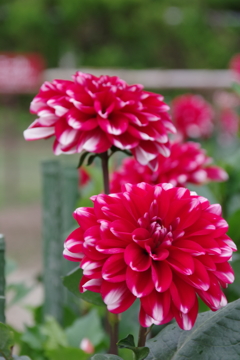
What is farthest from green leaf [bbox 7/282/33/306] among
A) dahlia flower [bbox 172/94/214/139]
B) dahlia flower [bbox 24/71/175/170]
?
dahlia flower [bbox 172/94/214/139]

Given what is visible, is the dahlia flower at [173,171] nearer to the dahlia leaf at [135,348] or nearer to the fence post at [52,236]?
the fence post at [52,236]

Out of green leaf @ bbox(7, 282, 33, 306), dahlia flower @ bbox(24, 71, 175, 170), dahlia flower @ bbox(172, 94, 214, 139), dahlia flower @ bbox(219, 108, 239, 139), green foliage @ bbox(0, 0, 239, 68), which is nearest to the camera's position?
dahlia flower @ bbox(24, 71, 175, 170)

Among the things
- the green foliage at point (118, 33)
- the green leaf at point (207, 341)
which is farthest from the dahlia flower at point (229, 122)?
the green foliage at point (118, 33)

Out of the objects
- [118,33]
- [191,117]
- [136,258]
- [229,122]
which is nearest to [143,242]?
[136,258]

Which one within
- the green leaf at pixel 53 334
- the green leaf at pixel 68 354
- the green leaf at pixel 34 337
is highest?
the green leaf at pixel 68 354

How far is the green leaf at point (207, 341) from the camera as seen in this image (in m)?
0.32

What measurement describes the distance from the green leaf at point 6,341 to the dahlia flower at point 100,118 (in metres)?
0.15

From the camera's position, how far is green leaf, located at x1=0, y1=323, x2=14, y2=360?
1.07 ft

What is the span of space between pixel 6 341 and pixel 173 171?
311mm

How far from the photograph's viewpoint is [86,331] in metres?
0.60

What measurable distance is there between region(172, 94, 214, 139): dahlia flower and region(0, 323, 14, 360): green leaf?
3.49 ft

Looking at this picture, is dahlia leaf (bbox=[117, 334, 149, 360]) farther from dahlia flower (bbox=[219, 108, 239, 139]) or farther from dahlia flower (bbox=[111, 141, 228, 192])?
dahlia flower (bbox=[219, 108, 239, 139])

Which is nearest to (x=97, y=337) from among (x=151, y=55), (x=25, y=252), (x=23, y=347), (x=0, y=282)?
(x=23, y=347)

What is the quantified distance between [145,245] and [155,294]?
0.03 metres
